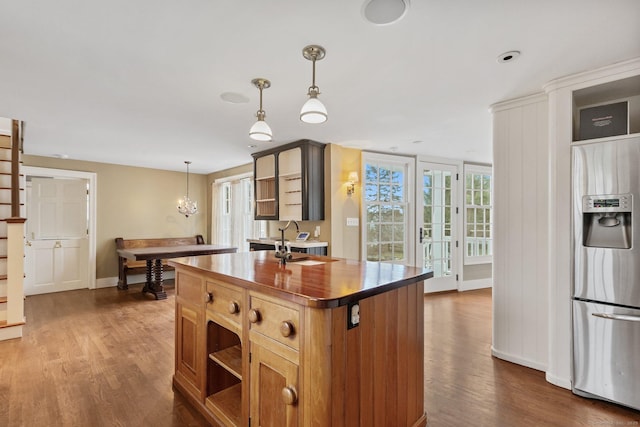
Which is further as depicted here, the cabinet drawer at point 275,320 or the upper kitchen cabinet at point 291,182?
the upper kitchen cabinet at point 291,182

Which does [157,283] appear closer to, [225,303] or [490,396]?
[225,303]

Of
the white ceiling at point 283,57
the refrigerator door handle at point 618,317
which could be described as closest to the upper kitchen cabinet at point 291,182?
the white ceiling at point 283,57

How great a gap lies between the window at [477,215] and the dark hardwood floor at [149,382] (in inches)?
77.3

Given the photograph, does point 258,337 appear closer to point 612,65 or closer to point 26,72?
point 26,72

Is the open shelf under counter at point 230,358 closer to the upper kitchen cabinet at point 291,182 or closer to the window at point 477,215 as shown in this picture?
the upper kitchen cabinet at point 291,182

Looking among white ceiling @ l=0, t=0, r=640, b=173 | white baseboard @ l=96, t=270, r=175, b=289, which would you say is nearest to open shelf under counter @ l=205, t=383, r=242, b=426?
white ceiling @ l=0, t=0, r=640, b=173

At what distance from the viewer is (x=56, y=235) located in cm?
551

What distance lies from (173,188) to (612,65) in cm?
703

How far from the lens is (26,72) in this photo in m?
2.31

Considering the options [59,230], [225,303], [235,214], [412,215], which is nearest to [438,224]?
[412,215]

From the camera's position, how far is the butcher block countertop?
4.42 feet

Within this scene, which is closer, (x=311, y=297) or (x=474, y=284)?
(x=311, y=297)

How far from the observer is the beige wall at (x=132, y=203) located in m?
5.90

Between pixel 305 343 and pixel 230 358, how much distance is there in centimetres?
86
